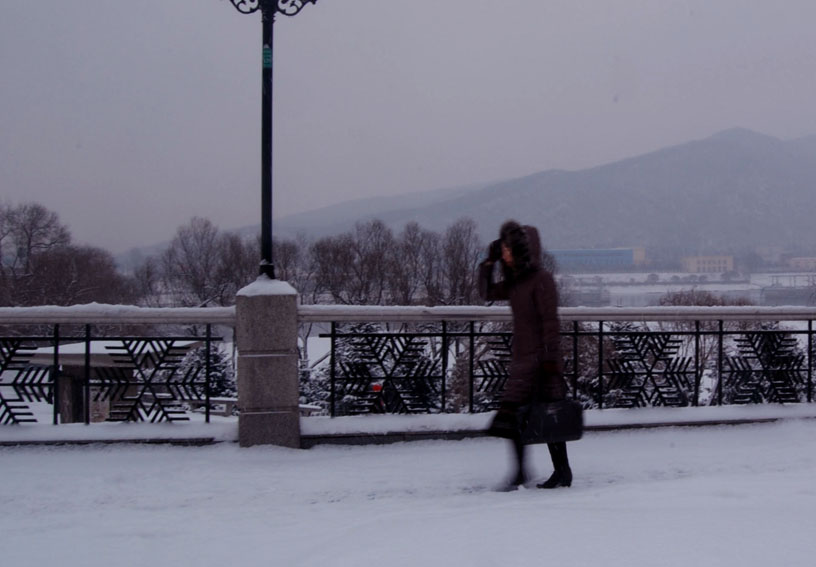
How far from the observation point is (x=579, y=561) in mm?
3643

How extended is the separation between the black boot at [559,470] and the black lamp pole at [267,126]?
3061 mm

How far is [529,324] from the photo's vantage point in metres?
5.21

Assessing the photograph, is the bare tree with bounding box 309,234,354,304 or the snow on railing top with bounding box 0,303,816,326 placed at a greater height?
the bare tree with bounding box 309,234,354,304

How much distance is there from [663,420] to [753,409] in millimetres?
1056

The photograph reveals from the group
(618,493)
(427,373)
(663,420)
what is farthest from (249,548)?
(663,420)

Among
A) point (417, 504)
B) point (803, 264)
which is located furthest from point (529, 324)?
point (803, 264)

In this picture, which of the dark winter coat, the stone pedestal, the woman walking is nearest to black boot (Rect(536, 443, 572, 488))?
the woman walking

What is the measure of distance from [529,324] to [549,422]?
690mm

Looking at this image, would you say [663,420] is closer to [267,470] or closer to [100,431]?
[267,470]

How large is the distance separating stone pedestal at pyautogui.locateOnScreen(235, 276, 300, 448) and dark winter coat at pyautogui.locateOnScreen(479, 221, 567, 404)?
2.23 m

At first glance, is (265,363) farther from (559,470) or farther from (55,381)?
(559,470)

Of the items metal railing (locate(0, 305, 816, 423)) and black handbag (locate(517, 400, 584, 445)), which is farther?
metal railing (locate(0, 305, 816, 423))

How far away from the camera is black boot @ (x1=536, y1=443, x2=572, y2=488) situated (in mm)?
5406

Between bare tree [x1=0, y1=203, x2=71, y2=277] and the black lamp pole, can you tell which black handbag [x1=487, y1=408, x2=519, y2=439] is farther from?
bare tree [x1=0, y1=203, x2=71, y2=277]
